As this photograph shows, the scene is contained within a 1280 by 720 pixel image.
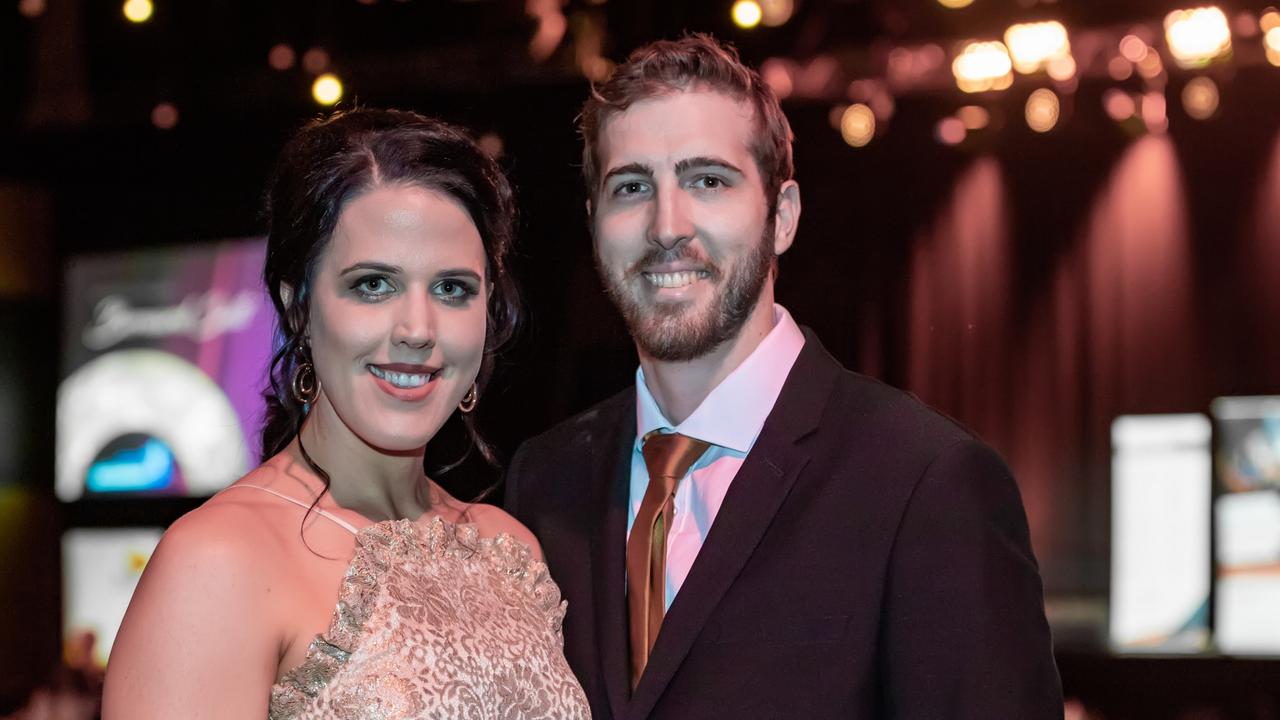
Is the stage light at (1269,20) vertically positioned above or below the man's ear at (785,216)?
above

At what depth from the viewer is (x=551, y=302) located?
254 inches

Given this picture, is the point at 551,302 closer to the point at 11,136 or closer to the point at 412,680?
the point at 11,136

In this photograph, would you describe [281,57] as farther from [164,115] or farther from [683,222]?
[683,222]

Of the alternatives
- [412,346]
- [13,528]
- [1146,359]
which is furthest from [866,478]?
[13,528]

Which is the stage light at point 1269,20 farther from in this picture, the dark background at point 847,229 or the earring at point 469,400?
the earring at point 469,400

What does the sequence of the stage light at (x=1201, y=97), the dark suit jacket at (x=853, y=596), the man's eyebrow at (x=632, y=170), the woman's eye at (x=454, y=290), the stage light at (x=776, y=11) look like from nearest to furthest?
the dark suit jacket at (x=853, y=596), the woman's eye at (x=454, y=290), the man's eyebrow at (x=632, y=170), the stage light at (x=776, y=11), the stage light at (x=1201, y=97)

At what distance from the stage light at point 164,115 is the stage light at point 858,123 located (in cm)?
330

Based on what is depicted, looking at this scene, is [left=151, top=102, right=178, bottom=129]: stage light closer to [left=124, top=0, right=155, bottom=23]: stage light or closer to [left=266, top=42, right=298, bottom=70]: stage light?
[left=124, top=0, right=155, bottom=23]: stage light

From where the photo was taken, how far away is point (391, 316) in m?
2.00

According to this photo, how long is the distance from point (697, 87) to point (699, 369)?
47cm

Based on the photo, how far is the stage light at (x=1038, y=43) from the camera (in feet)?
19.7

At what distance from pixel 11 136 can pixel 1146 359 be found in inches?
239

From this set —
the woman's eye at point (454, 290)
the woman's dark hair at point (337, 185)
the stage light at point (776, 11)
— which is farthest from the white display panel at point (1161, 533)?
the woman's eye at point (454, 290)

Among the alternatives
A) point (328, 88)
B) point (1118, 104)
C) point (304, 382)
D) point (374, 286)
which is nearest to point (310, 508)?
point (304, 382)
